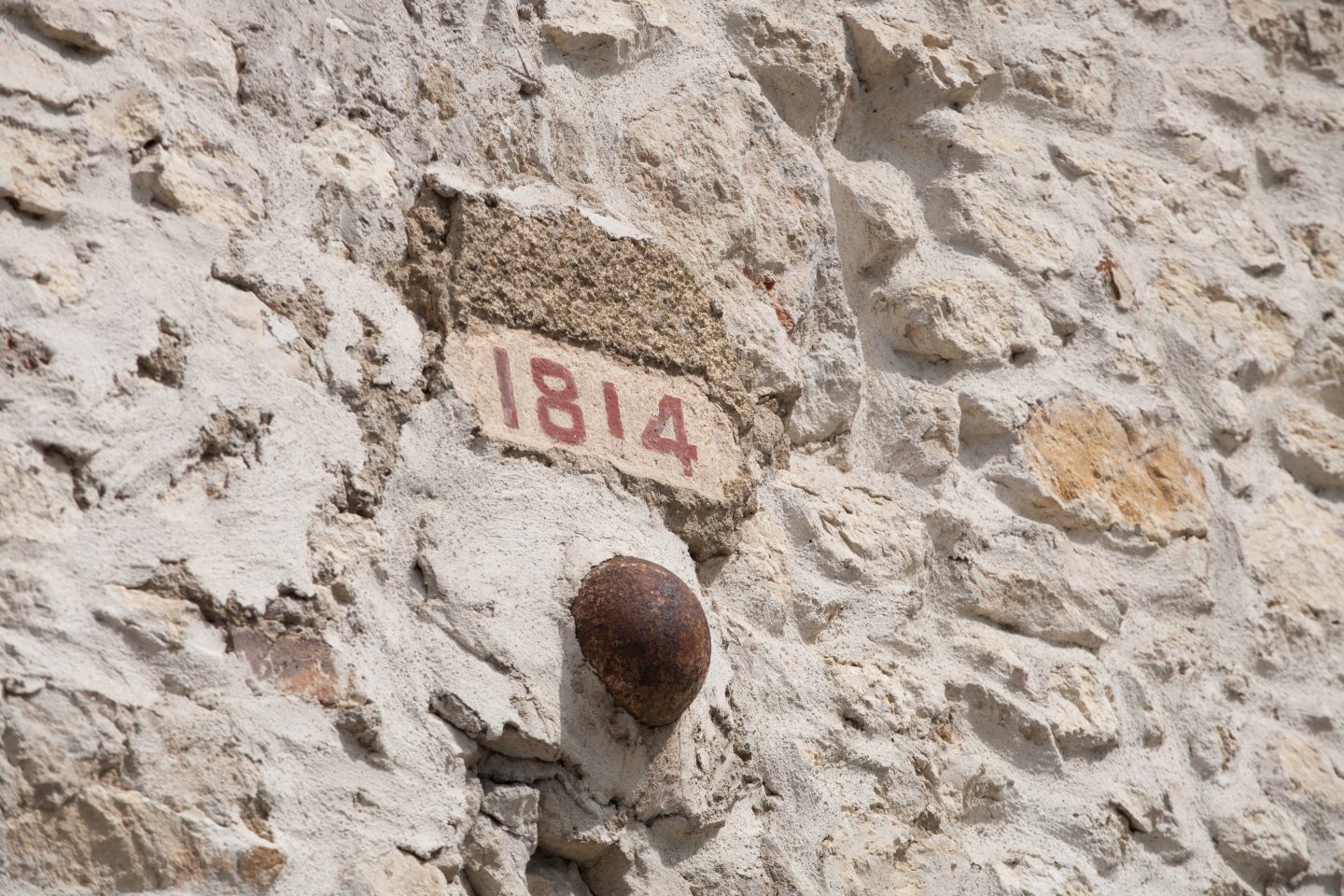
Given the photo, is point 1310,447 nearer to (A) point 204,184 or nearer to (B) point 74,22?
(A) point 204,184

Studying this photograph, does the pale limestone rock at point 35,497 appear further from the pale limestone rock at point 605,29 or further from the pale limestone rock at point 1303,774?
the pale limestone rock at point 1303,774

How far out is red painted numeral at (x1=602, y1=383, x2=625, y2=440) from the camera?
143 centimetres

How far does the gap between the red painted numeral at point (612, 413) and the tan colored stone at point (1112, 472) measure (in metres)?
0.59

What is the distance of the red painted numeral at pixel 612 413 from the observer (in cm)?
143

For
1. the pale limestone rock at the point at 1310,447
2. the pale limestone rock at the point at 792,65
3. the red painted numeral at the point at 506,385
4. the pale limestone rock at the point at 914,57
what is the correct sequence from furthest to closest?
the pale limestone rock at the point at 1310,447, the pale limestone rock at the point at 914,57, the pale limestone rock at the point at 792,65, the red painted numeral at the point at 506,385

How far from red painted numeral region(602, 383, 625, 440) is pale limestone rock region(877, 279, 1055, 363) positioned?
0.48 metres

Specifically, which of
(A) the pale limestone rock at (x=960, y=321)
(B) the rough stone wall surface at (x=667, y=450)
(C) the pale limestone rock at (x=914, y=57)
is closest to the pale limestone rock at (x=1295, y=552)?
(B) the rough stone wall surface at (x=667, y=450)

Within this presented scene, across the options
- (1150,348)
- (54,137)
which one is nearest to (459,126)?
(54,137)

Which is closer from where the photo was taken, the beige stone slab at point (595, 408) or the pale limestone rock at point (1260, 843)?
the beige stone slab at point (595, 408)

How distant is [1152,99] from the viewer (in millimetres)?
2188

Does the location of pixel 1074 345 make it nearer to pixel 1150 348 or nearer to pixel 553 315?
pixel 1150 348

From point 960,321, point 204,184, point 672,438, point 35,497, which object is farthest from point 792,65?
point 35,497

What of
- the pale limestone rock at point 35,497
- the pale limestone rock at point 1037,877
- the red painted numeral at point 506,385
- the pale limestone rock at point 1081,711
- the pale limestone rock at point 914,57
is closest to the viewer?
the pale limestone rock at point 35,497

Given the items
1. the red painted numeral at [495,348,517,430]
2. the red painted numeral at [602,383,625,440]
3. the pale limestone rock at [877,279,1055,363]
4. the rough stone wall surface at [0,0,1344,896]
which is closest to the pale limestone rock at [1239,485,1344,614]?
the rough stone wall surface at [0,0,1344,896]
